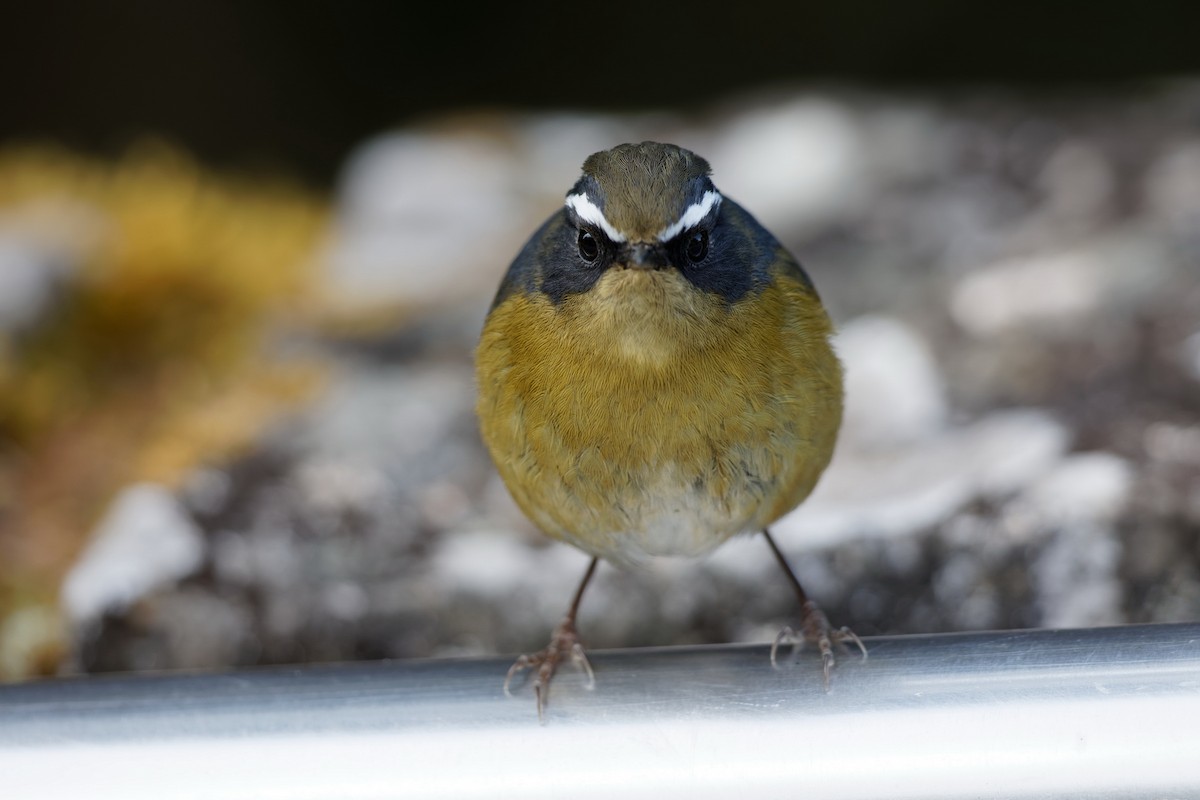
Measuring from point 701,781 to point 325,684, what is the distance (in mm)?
695

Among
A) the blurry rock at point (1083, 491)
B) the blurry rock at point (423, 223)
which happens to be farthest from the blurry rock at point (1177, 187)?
the blurry rock at point (423, 223)

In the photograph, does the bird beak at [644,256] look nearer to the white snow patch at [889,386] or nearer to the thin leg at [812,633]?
the thin leg at [812,633]

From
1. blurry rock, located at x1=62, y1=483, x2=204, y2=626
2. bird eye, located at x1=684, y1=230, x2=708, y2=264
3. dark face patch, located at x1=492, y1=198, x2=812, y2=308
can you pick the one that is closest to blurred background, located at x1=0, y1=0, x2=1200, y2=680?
blurry rock, located at x1=62, y1=483, x2=204, y2=626

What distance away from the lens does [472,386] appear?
3.24 meters

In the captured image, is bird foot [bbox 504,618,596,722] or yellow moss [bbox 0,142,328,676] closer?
bird foot [bbox 504,618,596,722]

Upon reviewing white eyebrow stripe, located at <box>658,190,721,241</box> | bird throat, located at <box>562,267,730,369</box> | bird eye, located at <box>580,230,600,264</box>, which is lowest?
bird throat, located at <box>562,267,730,369</box>

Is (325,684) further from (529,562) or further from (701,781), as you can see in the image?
(529,562)

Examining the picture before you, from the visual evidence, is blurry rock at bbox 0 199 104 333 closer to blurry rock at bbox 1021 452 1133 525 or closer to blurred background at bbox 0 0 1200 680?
blurred background at bbox 0 0 1200 680

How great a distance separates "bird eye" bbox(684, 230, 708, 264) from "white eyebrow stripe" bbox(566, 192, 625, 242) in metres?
0.15

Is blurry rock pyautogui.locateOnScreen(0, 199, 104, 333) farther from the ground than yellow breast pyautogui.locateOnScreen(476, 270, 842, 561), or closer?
farther from the ground

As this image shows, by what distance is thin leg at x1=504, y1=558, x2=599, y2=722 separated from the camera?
2260 mm

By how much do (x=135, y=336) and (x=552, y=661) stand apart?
2913 mm

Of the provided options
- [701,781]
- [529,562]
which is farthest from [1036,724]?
[529,562]

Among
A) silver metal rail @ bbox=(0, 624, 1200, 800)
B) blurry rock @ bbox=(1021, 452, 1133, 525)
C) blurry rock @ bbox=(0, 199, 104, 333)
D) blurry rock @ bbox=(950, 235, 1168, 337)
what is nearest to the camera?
silver metal rail @ bbox=(0, 624, 1200, 800)
